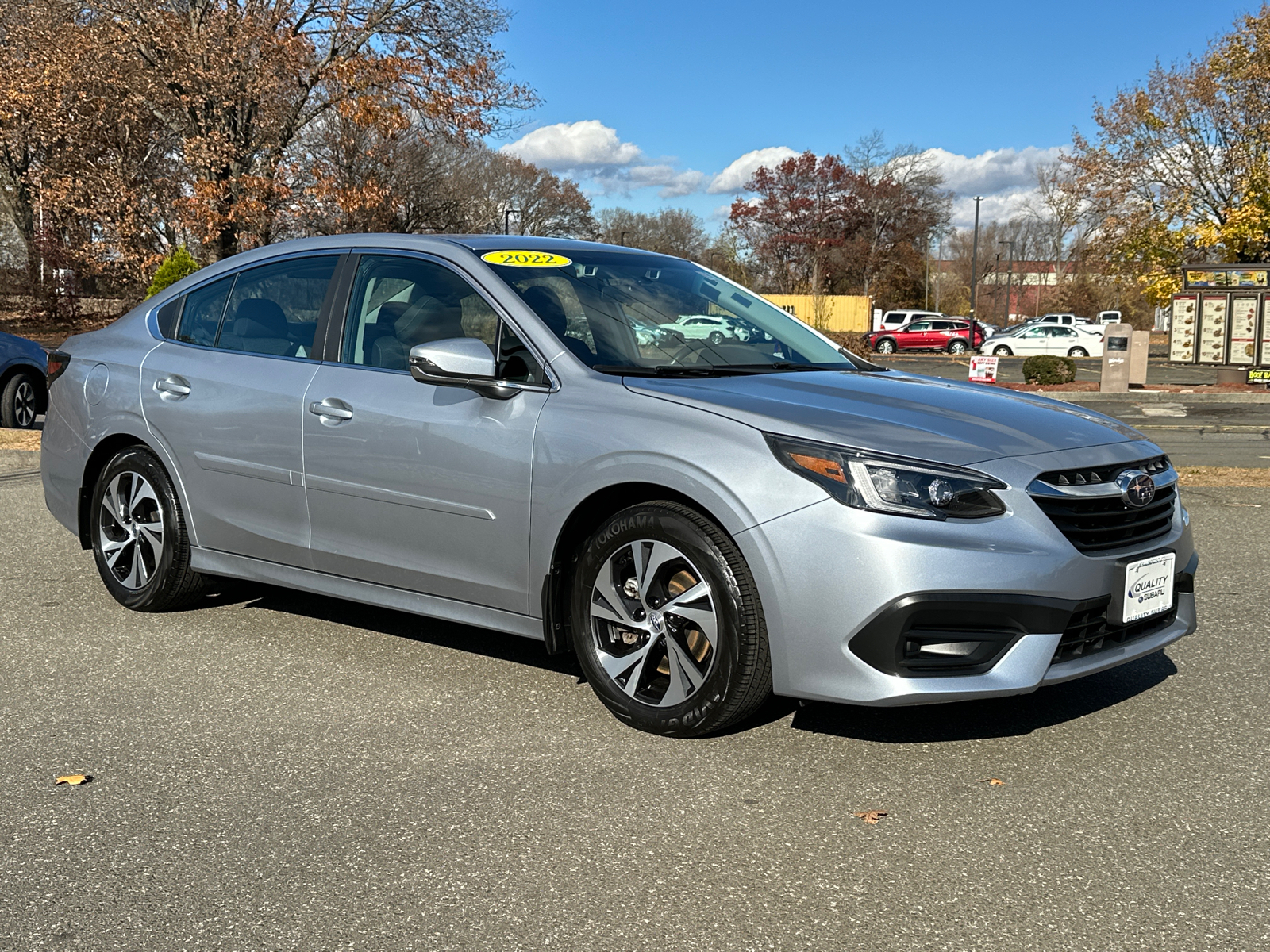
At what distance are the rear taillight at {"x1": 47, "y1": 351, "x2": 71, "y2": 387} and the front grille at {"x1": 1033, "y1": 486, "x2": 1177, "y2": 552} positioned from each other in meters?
4.71

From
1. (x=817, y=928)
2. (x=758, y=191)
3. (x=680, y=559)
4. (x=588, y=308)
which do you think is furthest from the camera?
(x=758, y=191)

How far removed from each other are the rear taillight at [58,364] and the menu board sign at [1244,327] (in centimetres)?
3579

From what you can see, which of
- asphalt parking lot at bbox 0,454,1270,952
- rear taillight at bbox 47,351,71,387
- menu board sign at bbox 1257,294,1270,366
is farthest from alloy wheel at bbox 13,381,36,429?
menu board sign at bbox 1257,294,1270,366

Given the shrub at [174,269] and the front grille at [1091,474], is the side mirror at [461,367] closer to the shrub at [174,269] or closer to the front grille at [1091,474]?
the front grille at [1091,474]

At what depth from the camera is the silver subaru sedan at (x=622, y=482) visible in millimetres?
3691

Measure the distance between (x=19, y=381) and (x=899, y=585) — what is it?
13.9 m

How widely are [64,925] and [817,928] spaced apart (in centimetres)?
171

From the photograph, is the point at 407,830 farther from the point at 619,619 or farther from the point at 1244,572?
the point at 1244,572

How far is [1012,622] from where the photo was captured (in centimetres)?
368

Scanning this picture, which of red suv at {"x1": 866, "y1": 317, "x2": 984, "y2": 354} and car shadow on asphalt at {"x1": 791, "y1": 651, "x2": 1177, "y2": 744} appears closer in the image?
car shadow on asphalt at {"x1": 791, "y1": 651, "x2": 1177, "y2": 744}

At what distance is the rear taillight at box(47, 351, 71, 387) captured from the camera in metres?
6.21

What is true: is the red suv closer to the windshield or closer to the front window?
the windshield

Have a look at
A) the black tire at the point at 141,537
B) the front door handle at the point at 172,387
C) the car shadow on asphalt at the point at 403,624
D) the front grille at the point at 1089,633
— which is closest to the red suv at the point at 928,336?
the car shadow on asphalt at the point at 403,624

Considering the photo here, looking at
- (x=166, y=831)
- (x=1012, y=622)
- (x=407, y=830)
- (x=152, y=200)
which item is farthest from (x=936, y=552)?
(x=152, y=200)
